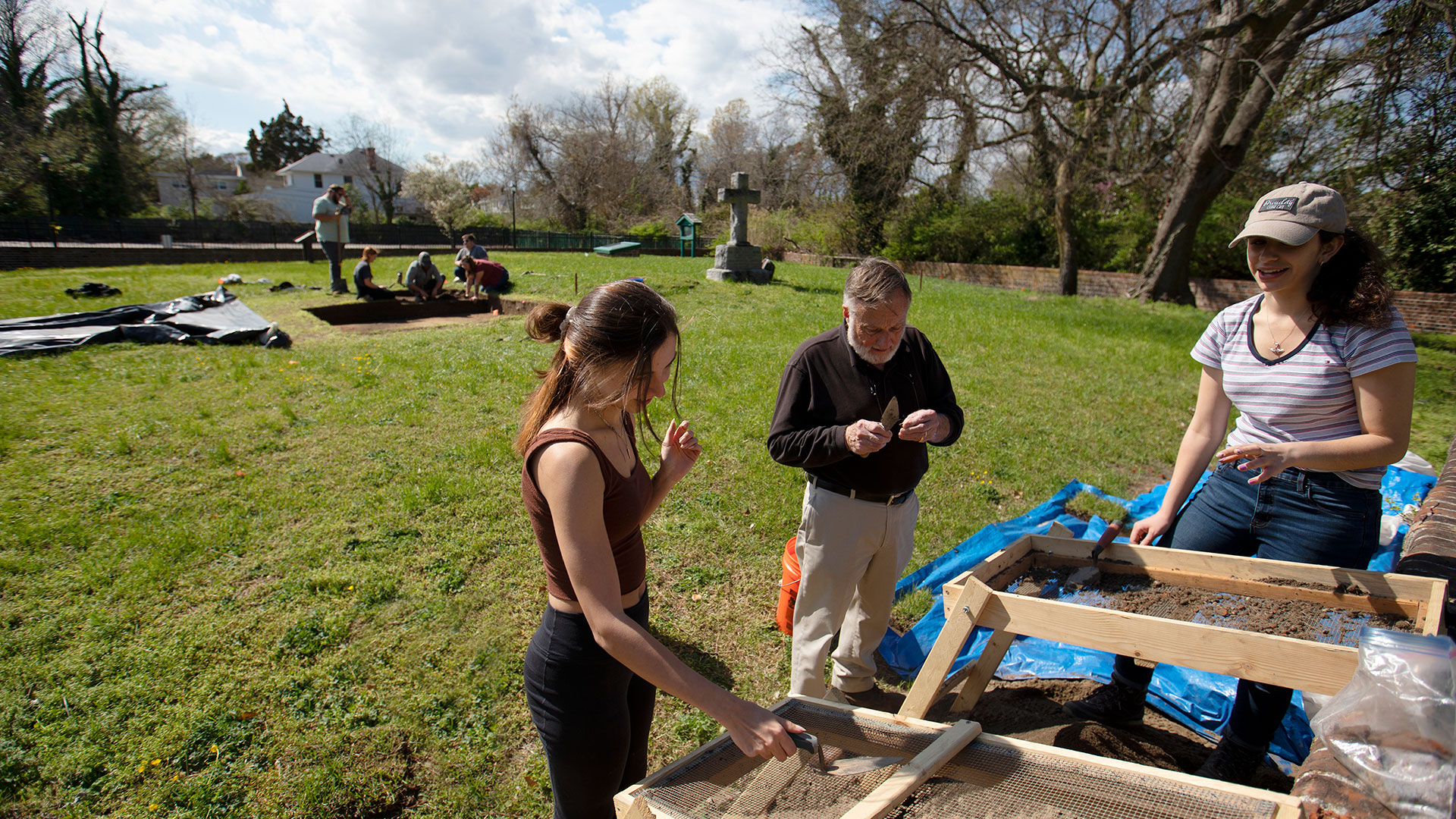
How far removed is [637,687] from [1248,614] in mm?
1973

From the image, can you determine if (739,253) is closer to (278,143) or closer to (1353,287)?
(1353,287)

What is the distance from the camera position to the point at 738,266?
17609 millimetres

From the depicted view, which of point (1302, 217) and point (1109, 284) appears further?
point (1109, 284)

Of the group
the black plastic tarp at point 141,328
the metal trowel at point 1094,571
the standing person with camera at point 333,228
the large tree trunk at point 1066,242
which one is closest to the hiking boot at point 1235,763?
the metal trowel at point 1094,571

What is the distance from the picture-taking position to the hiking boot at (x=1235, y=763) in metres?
2.56

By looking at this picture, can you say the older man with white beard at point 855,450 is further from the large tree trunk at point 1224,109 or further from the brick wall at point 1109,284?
the large tree trunk at point 1224,109

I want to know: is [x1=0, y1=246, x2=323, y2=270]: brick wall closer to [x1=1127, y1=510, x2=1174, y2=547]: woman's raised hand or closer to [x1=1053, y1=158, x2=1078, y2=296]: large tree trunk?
[x1=1053, y1=158, x2=1078, y2=296]: large tree trunk

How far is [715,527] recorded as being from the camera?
4.93m

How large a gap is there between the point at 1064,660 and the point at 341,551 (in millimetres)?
4162

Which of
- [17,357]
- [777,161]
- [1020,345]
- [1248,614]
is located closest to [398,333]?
[17,357]

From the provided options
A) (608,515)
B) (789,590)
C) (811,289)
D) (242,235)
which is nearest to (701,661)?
(789,590)

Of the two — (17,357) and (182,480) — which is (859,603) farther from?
(17,357)

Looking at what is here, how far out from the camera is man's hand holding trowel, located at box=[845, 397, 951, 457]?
2508 mm

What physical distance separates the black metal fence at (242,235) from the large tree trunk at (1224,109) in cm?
2366
